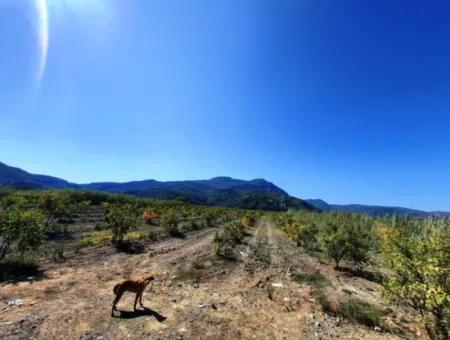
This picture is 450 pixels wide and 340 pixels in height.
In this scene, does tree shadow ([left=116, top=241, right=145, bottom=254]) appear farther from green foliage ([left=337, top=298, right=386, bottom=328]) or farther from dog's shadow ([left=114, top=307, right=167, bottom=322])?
green foliage ([left=337, top=298, right=386, bottom=328])

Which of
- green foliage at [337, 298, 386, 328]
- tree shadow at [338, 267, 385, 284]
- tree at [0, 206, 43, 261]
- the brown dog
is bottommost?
green foliage at [337, 298, 386, 328]

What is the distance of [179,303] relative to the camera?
29.4ft

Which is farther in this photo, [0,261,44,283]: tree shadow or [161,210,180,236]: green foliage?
[161,210,180,236]: green foliage

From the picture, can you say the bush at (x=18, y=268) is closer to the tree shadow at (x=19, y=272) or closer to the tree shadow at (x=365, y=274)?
the tree shadow at (x=19, y=272)

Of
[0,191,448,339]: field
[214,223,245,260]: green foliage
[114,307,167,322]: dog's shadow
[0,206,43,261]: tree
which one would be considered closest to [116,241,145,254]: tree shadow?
[0,191,448,339]: field

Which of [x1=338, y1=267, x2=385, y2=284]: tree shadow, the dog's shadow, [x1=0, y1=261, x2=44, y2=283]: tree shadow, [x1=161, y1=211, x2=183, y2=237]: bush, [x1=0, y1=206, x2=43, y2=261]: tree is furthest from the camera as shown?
[x1=161, y1=211, x2=183, y2=237]: bush

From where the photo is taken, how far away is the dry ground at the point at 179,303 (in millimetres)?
6898

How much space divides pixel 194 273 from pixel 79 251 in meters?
7.90

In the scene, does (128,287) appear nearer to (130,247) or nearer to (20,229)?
(20,229)

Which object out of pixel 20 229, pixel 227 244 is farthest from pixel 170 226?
pixel 20 229

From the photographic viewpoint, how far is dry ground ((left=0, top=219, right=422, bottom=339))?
6.90 metres

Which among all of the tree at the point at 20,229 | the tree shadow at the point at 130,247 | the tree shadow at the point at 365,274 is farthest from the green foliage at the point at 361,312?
the tree at the point at 20,229

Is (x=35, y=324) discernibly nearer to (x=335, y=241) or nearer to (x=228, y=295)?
(x=228, y=295)

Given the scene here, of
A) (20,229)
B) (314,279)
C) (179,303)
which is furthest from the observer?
(314,279)
